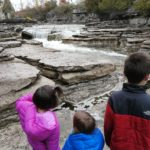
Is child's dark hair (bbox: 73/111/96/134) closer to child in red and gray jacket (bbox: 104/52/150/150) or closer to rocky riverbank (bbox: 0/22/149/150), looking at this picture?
child in red and gray jacket (bbox: 104/52/150/150)

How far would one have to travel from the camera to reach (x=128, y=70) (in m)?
2.05

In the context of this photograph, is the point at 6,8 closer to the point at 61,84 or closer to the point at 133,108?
the point at 61,84

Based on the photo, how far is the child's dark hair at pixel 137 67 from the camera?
6.69 feet

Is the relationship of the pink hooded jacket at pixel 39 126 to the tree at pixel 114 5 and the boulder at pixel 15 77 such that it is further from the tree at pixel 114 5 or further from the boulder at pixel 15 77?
the tree at pixel 114 5

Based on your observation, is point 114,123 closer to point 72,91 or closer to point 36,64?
point 72,91

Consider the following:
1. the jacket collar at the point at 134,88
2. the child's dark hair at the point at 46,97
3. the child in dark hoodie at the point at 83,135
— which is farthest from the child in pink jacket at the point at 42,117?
the jacket collar at the point at 134,88

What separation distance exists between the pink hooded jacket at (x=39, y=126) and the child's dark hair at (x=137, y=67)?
0.78 metres

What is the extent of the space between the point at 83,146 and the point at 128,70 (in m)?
0.66

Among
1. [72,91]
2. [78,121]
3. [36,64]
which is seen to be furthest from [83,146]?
[36,64]

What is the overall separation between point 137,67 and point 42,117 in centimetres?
89

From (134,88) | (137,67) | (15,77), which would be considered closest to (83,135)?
(134,88)

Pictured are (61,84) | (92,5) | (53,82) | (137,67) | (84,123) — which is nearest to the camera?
(137,67)

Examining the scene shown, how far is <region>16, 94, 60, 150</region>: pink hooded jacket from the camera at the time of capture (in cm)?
235

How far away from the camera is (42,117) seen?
236 cm
